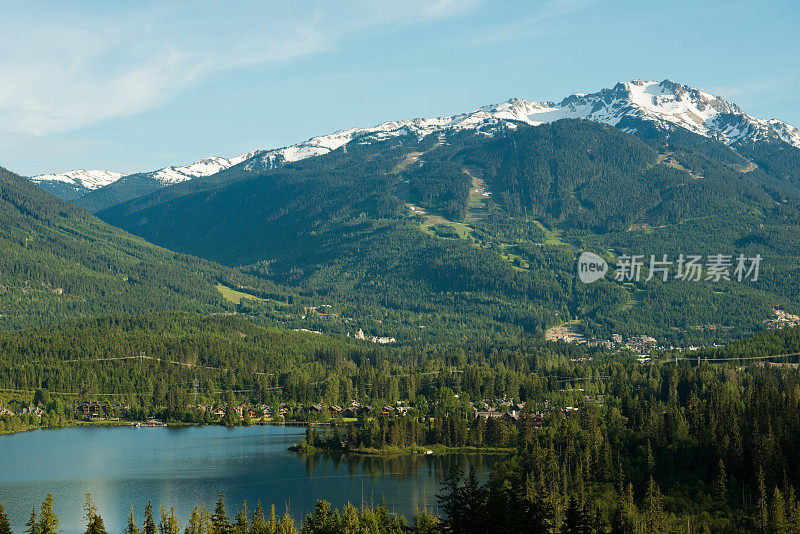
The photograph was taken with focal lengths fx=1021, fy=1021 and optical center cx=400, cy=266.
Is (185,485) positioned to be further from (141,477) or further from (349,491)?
(349,491)

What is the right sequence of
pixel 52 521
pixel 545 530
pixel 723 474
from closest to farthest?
1. pixel 545 530
2. pixel 52 521
3. pixel 723 474

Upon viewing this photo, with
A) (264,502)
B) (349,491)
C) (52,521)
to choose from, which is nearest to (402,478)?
(349,491)

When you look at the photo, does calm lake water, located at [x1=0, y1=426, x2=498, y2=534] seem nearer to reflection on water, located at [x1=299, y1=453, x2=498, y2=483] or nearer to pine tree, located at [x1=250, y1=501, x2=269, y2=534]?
reflection on water, located at [x1=299, y1=453, x2=498, y2=483]

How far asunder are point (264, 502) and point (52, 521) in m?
41.2

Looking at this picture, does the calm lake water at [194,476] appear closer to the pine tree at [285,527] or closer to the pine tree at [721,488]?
the pine tree at [285,527]

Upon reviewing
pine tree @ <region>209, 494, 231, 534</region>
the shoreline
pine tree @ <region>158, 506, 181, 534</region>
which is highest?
the shoreline

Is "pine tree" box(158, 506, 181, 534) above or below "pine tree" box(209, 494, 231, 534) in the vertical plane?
below

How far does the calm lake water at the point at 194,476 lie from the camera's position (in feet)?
439

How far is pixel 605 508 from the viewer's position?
386 feet

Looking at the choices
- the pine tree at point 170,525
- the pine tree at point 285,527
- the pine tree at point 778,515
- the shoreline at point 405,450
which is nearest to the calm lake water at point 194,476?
the shoreline at point 405,450

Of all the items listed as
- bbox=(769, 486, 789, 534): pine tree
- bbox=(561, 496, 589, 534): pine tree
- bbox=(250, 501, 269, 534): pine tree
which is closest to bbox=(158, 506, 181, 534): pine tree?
bbox=(250, 501, 269, 534): pine tree

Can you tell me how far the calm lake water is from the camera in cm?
13375

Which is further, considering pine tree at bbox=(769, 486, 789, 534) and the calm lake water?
the calm lake water

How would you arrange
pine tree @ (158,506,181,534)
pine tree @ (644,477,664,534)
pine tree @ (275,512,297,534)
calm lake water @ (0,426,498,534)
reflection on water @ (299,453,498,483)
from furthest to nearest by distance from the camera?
1. reflection on water @ (299,453,498,483)
2. calm lake water @ (0,426,498,534)
3. pine tree @ (158,506,181,534)
4. pine tree @ (644,477,664,534)
5. pine tree @ (275,512,297,534)
